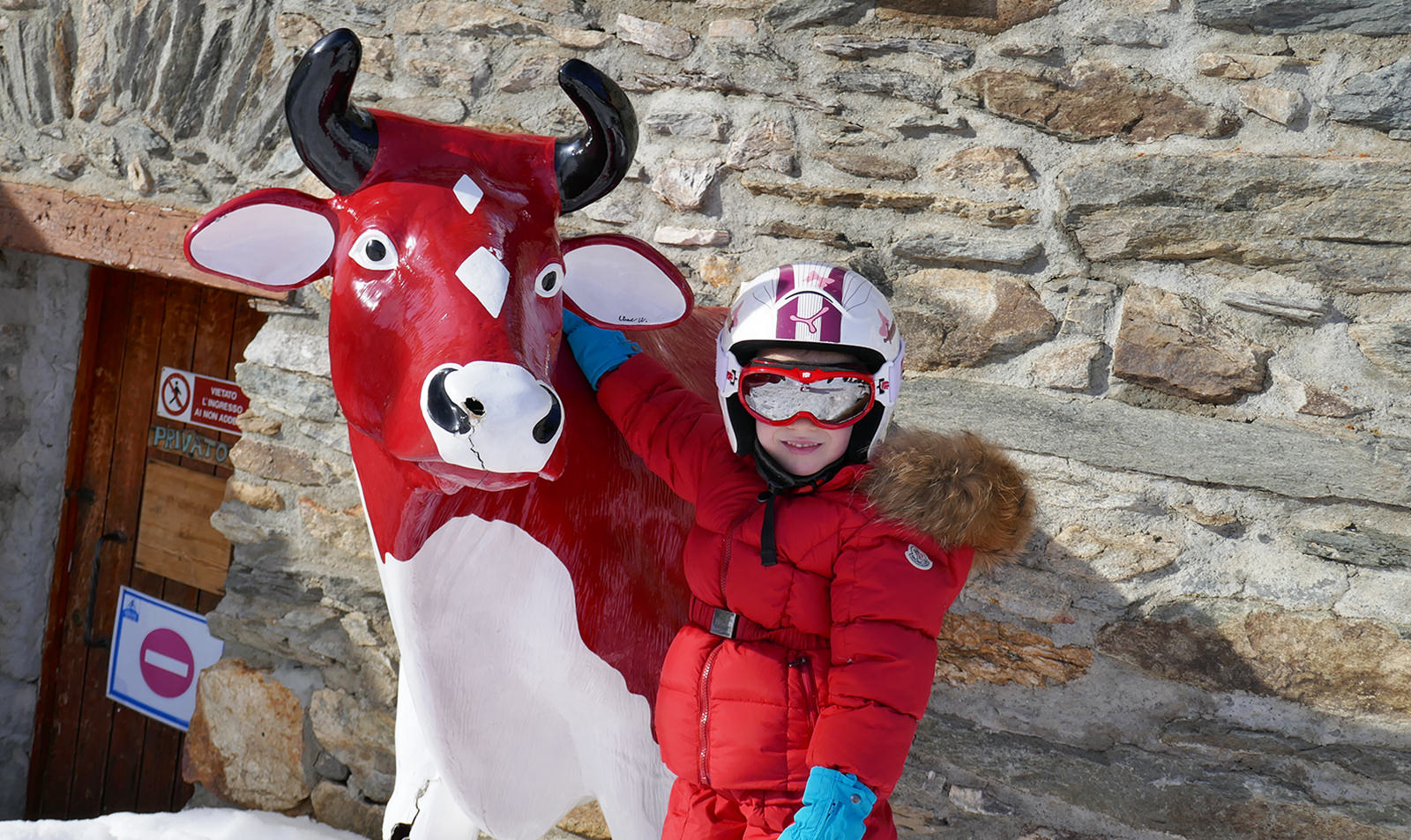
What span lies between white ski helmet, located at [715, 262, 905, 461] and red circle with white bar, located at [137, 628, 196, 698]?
2.84 m

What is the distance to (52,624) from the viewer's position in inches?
148

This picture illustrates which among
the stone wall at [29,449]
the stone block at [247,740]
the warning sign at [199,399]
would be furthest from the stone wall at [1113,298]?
the stone wall at [29,449]

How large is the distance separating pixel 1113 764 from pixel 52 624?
151 inches

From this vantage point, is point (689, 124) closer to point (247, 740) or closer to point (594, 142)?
point (594, 142)

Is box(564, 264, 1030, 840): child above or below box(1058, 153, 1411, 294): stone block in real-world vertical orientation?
below

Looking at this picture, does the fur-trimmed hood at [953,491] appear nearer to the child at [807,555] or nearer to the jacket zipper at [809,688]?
the child at [807,555]

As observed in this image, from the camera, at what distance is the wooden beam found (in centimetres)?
288

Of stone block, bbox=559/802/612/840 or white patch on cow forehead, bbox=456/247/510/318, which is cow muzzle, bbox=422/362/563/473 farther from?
stone block, bbox=559/802/612/840

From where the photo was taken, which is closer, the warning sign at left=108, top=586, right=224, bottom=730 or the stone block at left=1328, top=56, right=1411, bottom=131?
the stone block at left=1328, top=56, right=1411, bottom=131

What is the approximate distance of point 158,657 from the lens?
3592 mm

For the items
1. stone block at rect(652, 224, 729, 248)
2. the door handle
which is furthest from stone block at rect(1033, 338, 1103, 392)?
the door handle

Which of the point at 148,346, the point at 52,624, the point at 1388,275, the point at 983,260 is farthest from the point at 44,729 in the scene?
the point at 1388,275

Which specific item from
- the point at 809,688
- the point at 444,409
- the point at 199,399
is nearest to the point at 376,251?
the point at 444,409

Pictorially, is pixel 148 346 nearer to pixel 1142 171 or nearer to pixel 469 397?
pixel 469 397
